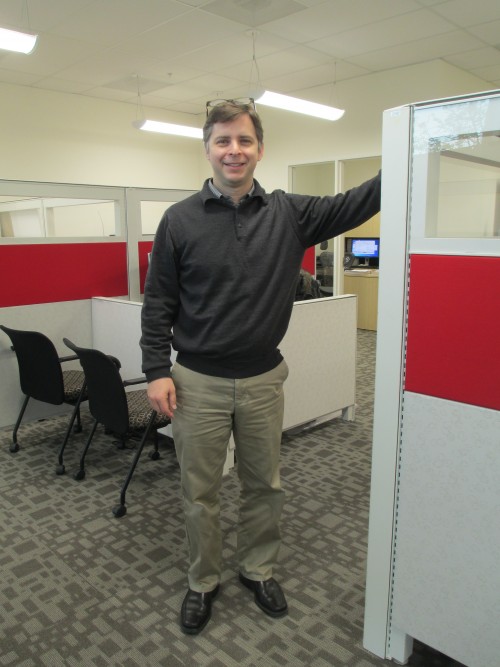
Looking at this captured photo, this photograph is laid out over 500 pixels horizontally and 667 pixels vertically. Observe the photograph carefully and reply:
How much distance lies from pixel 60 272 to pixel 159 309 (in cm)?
192

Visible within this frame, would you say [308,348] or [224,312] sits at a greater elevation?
[224,312]

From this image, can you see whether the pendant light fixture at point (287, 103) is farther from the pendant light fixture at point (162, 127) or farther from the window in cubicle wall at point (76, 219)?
the window in cubicle wall at point (76, 219)

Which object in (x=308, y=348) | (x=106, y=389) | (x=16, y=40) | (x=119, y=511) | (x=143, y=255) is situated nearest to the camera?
(x=119, y=511)

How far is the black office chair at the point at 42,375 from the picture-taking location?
9.00ft

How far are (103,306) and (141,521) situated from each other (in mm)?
1454

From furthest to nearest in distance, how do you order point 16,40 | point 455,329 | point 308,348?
1. point 16,40
2. point 308,348
3. point 455,329

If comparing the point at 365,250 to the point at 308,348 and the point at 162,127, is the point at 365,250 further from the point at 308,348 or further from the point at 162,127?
the point at 308,348

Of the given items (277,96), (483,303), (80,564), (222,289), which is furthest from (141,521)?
(277,96)

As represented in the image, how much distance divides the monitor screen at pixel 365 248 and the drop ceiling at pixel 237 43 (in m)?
1.79

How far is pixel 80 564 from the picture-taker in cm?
197

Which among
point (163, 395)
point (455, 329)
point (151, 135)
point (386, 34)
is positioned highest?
point (386, 34)

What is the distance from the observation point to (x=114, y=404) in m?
2.37

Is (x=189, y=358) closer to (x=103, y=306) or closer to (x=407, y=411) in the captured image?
(x=407, y=411)

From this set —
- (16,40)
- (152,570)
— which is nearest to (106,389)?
(152,570)
